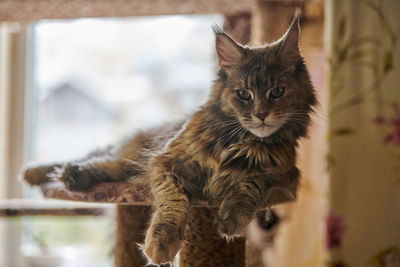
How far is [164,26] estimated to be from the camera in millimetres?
2166

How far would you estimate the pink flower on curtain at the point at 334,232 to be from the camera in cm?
128

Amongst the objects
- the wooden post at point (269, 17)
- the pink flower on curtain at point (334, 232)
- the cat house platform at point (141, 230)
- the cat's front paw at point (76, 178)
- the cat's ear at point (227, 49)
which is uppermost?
the wooden post at point (269, 17)

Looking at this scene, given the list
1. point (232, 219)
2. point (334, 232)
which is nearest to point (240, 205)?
point (232, 219)

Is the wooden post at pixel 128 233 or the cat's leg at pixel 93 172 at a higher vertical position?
the cat's leg at pixel 93 172

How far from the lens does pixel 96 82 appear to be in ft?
7.33

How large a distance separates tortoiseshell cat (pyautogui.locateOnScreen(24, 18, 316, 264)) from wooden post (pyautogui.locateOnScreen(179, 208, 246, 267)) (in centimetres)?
16

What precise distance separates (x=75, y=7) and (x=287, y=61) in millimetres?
775

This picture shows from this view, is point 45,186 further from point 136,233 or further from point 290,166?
point 290,166

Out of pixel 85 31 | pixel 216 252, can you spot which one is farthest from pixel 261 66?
pixel 85 31

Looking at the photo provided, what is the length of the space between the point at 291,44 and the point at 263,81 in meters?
0.07

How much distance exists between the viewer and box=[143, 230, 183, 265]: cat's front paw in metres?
0.60

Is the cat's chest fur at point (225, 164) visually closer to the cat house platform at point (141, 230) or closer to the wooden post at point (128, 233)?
the cat house platform at point (141, 230)

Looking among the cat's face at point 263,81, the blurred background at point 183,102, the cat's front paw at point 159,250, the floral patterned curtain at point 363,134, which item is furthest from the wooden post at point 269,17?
the cat's front paw at point 159,250

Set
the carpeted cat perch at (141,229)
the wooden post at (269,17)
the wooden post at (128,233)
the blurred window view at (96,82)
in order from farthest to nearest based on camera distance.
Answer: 1. the blurred window view at (96,82)
2. the wooden post at (269,17)
3. the wooden post at (128,233)
4. the carpeted cat perch at (141,229)
